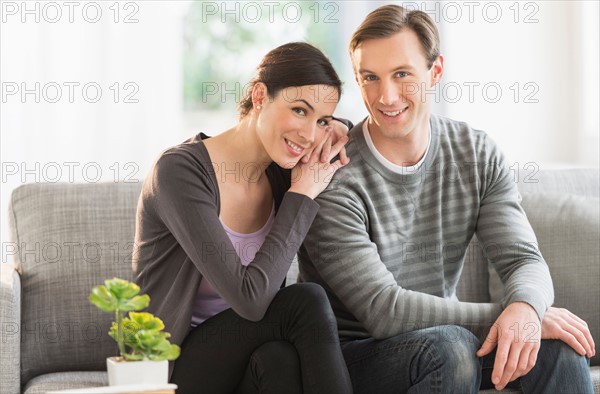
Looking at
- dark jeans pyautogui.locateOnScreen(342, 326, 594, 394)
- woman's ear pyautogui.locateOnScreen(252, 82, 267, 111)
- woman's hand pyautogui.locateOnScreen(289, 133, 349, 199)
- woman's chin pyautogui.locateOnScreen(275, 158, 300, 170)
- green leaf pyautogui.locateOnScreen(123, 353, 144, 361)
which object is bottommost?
dark jeans pyautogui.locateOnScreen(342, 326, 594, 394)

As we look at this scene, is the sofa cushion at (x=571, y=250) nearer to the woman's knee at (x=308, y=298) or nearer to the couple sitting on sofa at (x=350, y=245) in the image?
the couple sitting on sofa at (x=350, y=245)

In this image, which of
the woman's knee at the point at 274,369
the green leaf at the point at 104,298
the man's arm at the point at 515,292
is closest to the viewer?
the green leaf at the point at 104,298

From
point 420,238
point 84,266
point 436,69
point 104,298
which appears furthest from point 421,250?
point 104,298

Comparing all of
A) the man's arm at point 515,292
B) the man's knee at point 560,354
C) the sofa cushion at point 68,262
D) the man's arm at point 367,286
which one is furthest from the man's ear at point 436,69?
the sofa cushion at point 68,262

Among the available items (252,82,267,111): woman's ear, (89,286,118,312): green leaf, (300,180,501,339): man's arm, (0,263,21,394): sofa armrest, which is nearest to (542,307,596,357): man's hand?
(300,180,501,339): man's arm

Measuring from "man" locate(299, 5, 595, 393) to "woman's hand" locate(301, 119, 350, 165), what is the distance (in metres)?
0.03

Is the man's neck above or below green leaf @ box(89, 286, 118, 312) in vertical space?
above

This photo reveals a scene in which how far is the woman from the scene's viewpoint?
1809mm

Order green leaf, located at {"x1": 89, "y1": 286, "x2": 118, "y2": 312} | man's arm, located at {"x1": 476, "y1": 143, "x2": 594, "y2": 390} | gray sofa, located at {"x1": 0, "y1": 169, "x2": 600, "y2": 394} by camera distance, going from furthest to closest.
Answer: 1. gray sofa, located at {"x1": 0, "y1": 169, "x2": 600, "y2": 394}
2. man's arm, located at {"x1": 476, "y1": 143, "x2": 594, "y2": 390}
3. green leaf, located at {"x1": 89, "y1": 286, "x2": 118, "y2": 312}

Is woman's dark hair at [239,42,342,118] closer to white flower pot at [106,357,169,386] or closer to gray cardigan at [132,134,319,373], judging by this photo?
gray cardigan at [132,134,319,373]

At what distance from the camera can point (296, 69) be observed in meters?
1.92

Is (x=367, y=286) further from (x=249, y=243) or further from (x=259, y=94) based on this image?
(x=259, y=94)

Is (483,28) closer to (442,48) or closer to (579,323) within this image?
(442,48)

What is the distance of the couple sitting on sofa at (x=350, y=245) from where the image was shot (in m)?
1.83
